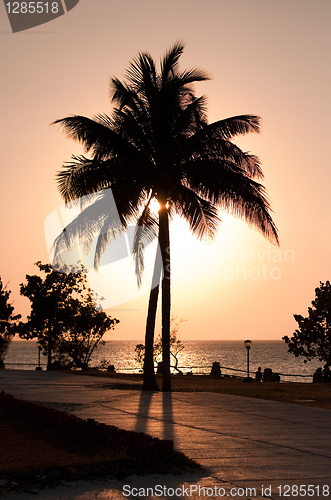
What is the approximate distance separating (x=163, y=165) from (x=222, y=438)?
41.1 feet

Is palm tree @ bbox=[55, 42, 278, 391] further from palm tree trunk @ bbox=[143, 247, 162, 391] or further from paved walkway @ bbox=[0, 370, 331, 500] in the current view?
paved walkway @ bbox=[0, 370, 331, 500]

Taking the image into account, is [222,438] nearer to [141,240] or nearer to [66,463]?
[66,463]

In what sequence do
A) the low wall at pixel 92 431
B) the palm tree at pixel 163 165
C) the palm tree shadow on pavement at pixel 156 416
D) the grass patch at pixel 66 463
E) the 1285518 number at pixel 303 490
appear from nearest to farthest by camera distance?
the 1285518 number at pixel 303 490 < the grass patch at pixel 66 463 < the low wall at pixel 92 431 < the palm tree shadow on pavement at pixel 156 416 < the palm tree at pixel 163 165

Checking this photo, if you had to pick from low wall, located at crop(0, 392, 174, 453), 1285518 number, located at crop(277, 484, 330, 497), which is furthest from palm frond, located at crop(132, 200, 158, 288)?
1285518 number, located at crop(277, 484, 330, 497)

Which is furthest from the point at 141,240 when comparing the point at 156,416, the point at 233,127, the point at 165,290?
the point at 156,416

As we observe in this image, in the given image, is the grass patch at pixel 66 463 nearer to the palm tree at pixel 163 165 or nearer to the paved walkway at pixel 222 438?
the paved walkway at pixel 222 438

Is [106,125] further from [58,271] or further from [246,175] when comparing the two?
[58,271]

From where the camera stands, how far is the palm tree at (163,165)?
18.7 metres

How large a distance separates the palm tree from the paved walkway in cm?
551

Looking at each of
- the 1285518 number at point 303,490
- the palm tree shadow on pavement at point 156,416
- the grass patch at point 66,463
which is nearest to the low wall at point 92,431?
the grass patch at point 66,463

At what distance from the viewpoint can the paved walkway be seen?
5438 mm

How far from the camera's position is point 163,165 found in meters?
19.3

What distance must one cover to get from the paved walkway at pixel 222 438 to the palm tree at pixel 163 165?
5514mm

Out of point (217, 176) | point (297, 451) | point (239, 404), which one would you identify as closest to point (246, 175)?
point (217, 176)
